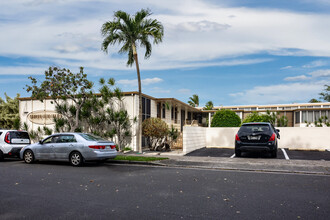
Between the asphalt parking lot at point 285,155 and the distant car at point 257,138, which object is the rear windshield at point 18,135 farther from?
the distant car at point 257,138

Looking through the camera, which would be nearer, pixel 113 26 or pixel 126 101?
pixel 113 26

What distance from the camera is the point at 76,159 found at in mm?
11852

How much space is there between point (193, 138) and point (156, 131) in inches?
92.3

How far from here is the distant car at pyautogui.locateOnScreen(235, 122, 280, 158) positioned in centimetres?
1357

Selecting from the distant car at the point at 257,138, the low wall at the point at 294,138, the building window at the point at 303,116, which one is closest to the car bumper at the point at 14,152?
the low wall at the point at 294,138

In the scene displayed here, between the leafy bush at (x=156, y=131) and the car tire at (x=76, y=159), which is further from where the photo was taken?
the leafy bush at (x=156, y=131)

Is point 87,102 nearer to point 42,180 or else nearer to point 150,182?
point 42,180

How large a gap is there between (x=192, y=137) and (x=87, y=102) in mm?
7379

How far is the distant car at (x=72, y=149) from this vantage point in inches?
463

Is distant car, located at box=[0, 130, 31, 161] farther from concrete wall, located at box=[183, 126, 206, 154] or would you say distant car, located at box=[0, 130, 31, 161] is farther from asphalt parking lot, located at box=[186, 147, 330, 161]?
asphalt parking lot, located at box=[186, 147, 330, 161]

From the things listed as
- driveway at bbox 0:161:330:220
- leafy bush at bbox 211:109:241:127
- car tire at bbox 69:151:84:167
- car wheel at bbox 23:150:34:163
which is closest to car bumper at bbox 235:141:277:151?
driveway at bbox 0:161:330:220

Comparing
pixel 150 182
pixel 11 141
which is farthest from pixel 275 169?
pixel 11 141

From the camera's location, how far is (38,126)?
2155 centimetres

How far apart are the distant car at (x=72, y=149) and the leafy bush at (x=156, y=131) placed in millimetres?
5672
